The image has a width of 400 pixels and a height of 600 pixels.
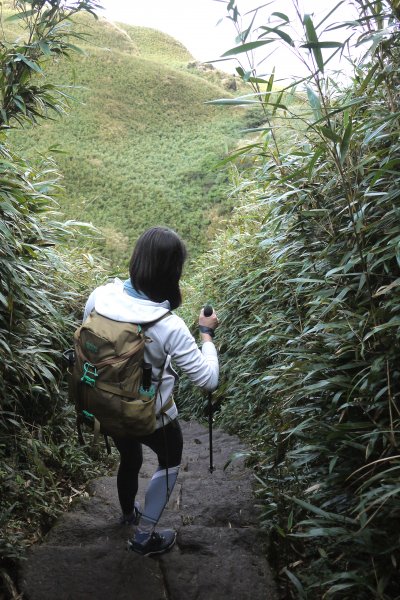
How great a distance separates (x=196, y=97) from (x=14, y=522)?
1181 inches

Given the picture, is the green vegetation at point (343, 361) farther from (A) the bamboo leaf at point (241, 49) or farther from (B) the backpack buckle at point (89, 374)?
(B) the backpack buckle at point (89, 374)

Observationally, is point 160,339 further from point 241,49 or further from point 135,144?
point 135,144

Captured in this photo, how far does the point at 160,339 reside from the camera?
235cm

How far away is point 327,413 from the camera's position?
2.33m

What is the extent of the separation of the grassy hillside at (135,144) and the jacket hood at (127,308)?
12923mm

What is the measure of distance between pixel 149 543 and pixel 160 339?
1.02 m

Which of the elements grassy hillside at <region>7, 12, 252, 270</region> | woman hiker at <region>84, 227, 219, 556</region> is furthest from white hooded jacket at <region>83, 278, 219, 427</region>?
grassy hillside at <region>7, 12, 252, 270</region>

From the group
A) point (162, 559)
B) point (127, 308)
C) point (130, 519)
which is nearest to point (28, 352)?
point (130, 519)

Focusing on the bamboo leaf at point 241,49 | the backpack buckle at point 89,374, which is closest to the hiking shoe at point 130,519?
the backpack buckle at point 89,374

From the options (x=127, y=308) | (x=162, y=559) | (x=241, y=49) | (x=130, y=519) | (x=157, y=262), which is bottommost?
(x=130, y=519)

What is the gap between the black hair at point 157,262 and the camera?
2.38 m

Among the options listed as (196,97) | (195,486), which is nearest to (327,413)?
(195,486)

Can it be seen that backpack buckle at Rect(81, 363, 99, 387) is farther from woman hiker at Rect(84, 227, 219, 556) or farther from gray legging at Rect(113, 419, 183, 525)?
gray legging at Rect(113, 419, 183, 525)

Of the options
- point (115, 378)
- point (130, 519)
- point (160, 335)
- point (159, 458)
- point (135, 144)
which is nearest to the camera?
point (115, 378)
